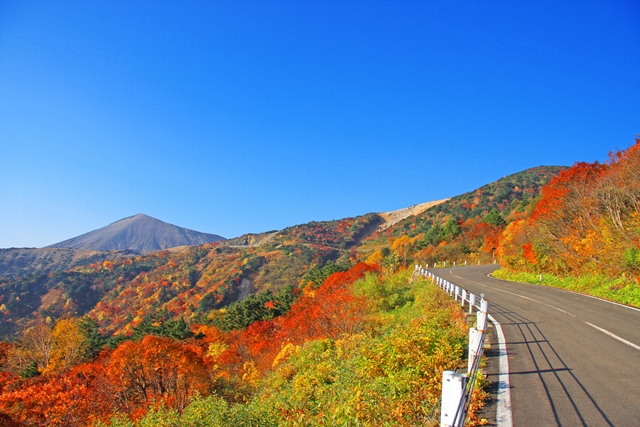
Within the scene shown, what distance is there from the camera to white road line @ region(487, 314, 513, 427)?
15.6 feet

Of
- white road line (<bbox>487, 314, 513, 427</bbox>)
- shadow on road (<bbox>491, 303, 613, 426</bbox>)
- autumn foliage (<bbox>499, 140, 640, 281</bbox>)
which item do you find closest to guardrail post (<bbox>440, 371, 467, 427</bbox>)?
white road line (<bbox>487, 314, 513, 427</bbox>)

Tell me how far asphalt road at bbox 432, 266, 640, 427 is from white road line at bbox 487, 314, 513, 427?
0.08m

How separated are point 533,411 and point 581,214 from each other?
67.5ft

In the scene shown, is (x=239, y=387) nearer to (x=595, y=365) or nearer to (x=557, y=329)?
(x=557, y=329)

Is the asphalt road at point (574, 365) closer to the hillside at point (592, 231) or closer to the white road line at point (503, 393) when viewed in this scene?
the white road line at point (503, 393)

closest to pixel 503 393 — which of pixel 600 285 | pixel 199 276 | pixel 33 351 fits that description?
pixel 600 285

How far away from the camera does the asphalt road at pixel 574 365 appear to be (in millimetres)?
4863

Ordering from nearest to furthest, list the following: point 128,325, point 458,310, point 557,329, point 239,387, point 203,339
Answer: point 557,329 < point 458,310 < point 239,387 < point 203,339 < point 128,325

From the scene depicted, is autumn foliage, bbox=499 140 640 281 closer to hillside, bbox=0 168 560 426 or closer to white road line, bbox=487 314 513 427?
hillside, bbox=0 168 560 426

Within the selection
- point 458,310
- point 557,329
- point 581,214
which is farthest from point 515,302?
point 581,214

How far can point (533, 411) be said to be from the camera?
4.99 m

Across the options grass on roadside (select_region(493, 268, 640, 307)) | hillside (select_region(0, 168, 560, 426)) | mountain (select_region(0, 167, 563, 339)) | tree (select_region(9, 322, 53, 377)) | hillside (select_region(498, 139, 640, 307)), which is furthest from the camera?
mountain (select_region(0, 167, 563, 339))

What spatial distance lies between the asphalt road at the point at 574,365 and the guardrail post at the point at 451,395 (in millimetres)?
1738

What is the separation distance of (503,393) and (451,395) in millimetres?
2737
